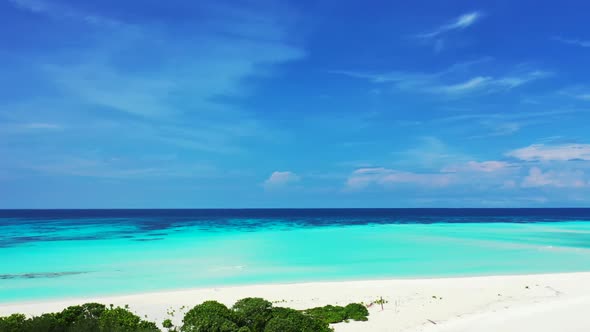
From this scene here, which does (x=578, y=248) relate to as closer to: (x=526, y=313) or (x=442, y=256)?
(x=442, y=256)

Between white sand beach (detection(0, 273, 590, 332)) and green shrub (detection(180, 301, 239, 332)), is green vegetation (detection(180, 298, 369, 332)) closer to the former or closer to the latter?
green shrub (detection(180, 301, 239, 332))

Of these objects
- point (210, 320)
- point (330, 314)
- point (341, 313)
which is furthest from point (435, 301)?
point (210, 320)

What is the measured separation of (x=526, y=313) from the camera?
1061cm

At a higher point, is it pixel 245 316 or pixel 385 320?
pixel 245 316

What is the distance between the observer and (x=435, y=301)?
1341cm

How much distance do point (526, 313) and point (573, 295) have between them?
4.76 metres

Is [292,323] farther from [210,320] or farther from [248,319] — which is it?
[210,320]

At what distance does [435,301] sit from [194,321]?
8.32m

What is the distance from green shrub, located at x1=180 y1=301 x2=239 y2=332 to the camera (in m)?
7.90

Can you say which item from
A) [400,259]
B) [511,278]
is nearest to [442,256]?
[400,259]

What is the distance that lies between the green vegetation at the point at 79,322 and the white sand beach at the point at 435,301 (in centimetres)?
361

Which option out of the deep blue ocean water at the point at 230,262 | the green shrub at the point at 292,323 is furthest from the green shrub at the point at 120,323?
the deep blue ocean water at the point at 230,262

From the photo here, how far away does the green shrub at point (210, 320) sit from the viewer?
7.90 metres

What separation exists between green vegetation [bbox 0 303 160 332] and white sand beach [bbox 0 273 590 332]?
3607 millimetres
